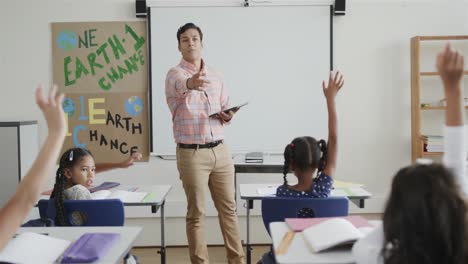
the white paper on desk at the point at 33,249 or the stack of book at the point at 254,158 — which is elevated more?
the stack of book at the point at 254,158

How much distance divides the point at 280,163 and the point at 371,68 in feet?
4.01

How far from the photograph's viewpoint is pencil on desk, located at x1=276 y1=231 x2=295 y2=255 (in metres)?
1.43

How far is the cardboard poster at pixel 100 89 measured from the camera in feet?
14.3

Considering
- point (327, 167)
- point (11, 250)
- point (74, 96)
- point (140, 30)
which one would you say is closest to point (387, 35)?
point (140, 30)

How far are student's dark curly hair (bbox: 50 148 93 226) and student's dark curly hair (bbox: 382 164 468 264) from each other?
1602 mm

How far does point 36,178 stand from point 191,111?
185 cm

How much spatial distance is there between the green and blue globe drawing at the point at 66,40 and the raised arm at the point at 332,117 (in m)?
2.90

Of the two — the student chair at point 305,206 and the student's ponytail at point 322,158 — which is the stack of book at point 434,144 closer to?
the student's ponytail at point 322,158

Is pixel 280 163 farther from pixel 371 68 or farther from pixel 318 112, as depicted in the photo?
pixel 371 68

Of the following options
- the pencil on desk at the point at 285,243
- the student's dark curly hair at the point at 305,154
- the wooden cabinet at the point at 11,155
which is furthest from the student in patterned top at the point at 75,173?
the wooden cabinet at the point at 11,155

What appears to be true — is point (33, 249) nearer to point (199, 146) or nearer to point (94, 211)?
point (94, 211)

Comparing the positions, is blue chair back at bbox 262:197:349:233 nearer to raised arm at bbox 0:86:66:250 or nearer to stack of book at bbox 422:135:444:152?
raised arm at bbox 0:86:66:250

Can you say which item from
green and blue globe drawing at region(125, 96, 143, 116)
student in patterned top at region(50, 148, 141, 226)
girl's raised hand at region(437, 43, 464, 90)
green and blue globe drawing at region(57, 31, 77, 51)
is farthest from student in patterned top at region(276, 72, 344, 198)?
green and blue globe drawing at region(57, 31, 77, 51)

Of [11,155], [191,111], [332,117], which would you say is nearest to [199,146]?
[191,111]
